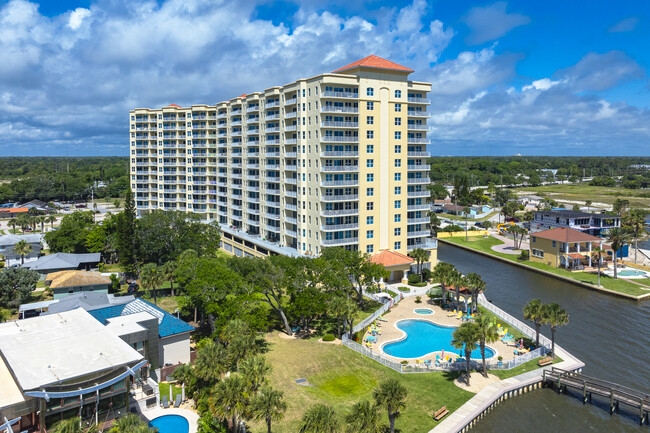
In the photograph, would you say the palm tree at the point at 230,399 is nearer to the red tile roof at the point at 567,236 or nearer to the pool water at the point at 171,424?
the pool water at the point at 171,424

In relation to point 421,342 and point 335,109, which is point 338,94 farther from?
point 421,342

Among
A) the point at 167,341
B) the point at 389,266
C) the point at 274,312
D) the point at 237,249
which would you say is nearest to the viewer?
the point at 167,341

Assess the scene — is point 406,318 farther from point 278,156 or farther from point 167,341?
point 278,156

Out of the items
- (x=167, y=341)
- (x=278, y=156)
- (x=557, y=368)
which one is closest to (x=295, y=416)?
(x=167, y=341)

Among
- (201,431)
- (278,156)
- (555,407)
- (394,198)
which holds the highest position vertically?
(278,156)

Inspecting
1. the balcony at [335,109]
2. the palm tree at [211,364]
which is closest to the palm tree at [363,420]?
the palm tree at [211,364]

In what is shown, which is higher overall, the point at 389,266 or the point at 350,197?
the point at 350,197

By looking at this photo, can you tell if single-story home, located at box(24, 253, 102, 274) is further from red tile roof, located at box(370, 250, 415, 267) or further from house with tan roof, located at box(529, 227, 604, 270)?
house with tan roof, located at box(529, 227, 604, 270)
